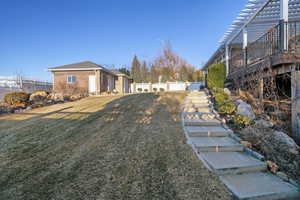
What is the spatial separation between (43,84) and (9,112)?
10205 mm

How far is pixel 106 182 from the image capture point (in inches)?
86.7

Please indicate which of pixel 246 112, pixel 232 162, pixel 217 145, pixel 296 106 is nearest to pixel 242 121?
pixel 246 112

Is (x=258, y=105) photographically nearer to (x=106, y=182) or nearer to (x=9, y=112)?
(x=106, y=182)

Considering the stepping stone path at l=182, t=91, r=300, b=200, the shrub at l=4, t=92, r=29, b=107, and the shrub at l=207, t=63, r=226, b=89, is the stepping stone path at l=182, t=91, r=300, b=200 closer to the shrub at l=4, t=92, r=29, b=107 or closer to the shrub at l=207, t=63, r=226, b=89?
the shrub at l=207, t=63, r=226, b=89

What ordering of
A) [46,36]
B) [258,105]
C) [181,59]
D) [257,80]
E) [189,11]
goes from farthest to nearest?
[181,59]
[46,36]
[189,11]
[257,80]
[258,105]

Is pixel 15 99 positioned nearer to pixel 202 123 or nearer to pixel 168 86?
pixel 202 123

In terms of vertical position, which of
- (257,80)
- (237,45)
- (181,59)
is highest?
(181,59)

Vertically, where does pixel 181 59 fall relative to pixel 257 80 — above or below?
above

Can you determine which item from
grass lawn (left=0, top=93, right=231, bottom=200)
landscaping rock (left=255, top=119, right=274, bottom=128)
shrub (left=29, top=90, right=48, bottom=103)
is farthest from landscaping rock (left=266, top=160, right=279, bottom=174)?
shrub (left=29, top=90, right=48, bottom=103)

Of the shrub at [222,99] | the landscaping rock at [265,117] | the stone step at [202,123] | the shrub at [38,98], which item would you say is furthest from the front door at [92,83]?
the landscaping rock at [265,117]

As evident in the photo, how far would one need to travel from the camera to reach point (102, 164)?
2676 millimetres

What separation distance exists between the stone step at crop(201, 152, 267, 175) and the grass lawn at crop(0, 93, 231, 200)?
209 mm

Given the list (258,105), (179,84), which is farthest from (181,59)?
(258,105)

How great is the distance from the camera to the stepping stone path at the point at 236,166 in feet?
6.57
